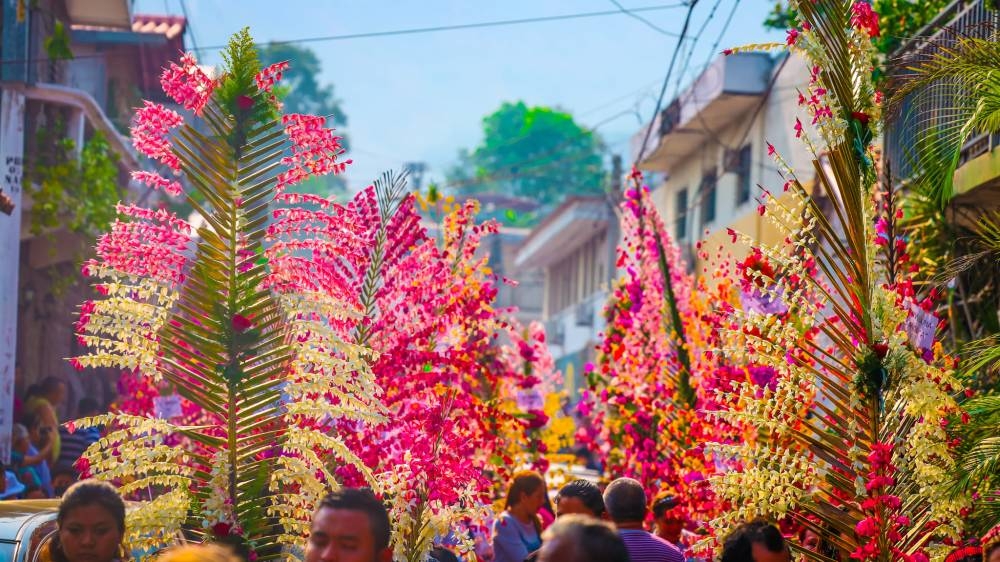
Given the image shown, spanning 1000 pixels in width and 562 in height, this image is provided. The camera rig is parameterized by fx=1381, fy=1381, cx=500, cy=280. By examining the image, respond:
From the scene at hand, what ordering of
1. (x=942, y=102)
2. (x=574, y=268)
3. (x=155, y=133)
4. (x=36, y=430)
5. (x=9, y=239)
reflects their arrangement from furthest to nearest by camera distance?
(x=574, y=268) → (x=9, y=239) → (x=36, y=430) → (x=942, y=102) → (x=155, y=133)

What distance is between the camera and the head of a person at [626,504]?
297 inches

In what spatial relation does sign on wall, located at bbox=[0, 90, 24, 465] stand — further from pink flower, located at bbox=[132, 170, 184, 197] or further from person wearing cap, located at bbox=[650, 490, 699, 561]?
pink flower, located at bbox=[132, 170, 184, 197]

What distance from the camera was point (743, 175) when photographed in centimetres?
2488

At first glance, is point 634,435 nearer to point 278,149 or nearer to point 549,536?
point 278,149

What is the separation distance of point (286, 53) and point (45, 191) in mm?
63895

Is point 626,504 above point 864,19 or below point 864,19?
below

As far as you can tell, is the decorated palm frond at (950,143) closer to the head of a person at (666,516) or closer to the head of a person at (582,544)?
the head of a person at (666,516)

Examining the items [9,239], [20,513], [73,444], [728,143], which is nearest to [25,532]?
A: [20,513]

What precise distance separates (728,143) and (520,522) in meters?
16.8

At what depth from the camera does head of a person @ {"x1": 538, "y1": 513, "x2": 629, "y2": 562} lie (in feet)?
13.8

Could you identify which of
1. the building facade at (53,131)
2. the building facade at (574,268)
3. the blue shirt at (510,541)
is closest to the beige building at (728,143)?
the building facade at (574,268)

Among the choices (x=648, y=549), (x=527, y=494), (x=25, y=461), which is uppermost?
(x=25, y=461)

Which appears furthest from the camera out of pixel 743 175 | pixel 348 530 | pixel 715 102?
pixel 743 175

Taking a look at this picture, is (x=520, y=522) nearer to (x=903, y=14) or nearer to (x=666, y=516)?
(x=666, y=516)
